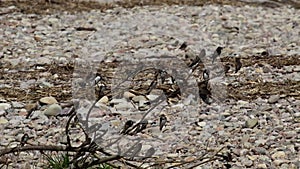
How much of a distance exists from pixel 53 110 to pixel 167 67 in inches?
43.8

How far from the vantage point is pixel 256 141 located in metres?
3.15

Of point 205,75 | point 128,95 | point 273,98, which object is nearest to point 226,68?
point 205,75

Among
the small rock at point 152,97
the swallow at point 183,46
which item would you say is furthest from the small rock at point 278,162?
the swallow at point 183,46

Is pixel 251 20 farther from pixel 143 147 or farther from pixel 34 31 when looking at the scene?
pixel 143 147

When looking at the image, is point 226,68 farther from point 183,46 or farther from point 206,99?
point 206,99

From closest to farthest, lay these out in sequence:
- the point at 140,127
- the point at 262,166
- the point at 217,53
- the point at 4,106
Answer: the point at 262,166 → the point at 140,127 → the point at 4,106 → the point at 217,53

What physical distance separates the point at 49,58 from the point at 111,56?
465 millimetres

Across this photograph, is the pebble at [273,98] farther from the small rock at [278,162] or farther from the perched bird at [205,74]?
the small rock at [278,162]

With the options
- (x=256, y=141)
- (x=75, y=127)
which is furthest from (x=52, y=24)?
(x=256, y=141)

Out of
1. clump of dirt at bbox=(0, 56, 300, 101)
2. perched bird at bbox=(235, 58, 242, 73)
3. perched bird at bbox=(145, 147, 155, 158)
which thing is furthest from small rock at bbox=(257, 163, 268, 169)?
perched bird at bbox=(235, 58, 242, 73)

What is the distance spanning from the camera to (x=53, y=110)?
137 inches

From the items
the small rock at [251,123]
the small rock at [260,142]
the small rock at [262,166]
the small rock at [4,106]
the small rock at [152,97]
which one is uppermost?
the small rock at [4,106]

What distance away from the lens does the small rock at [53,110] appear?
3.46 metres

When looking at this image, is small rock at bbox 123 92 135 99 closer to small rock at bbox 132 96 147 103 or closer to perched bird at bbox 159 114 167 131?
small rock at bbox 132 96 147 103
